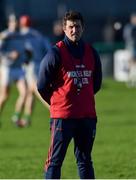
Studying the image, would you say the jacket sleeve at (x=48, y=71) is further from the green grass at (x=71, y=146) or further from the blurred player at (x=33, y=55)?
the blurred player at (x=33, y=55)

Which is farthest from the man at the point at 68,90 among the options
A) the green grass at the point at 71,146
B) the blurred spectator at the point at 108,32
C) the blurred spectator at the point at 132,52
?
the blurred spectator at the point at 108,32

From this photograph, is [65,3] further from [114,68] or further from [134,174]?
[134,174]

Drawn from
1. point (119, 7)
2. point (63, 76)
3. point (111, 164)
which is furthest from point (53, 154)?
point (119, 7)

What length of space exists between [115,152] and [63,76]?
17.1 ft

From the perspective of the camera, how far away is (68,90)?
9.91 meters

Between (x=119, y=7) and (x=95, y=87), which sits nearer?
(x=95, y=87)

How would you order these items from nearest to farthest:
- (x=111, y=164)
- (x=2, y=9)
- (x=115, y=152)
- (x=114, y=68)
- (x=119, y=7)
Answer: (x=111, y=164) → (x=115, y=152) → (x=114, y=68) → (x=2, y=9) → (x=119, y=7)

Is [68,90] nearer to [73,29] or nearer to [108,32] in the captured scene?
[73,29]

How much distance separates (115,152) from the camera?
14.9 m

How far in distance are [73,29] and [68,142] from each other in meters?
1.21

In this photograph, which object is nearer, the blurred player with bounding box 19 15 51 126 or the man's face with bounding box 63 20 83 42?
the man's face with bounding box 63 20 83 42

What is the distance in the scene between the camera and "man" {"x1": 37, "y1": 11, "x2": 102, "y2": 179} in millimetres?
9875

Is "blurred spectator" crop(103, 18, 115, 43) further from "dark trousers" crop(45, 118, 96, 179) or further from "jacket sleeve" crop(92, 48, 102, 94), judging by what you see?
"dark trousers" crop(45, 118, 96, 179)

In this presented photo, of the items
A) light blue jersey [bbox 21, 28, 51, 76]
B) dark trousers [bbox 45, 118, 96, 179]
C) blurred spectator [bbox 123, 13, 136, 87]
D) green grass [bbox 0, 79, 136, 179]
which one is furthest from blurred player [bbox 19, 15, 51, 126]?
blurred spectator [bbox 123, 13, 136, 87]
